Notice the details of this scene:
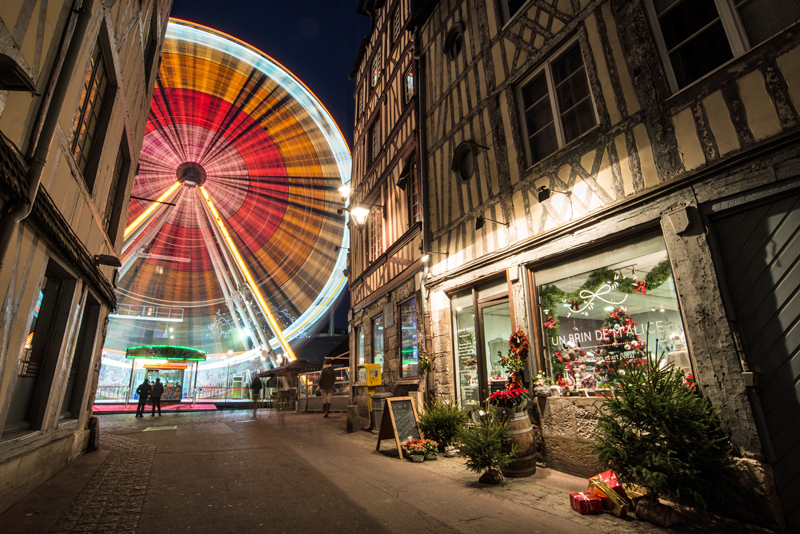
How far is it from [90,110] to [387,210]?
6.82m

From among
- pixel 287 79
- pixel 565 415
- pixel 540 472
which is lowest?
pixel 540 472

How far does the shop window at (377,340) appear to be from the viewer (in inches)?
420

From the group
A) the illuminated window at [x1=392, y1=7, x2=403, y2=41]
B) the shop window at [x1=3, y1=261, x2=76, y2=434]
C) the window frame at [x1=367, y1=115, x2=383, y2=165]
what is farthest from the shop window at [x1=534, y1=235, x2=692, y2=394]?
the illuminated window at [x1=392, y1=7, x2=403, y2=41]

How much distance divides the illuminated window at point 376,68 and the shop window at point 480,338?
910 cm

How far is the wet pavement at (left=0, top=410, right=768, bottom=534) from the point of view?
2848 mm

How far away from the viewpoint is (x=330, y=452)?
19.2 ft

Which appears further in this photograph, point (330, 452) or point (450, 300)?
point (450, 300)

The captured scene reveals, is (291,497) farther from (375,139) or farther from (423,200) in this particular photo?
(375,139)

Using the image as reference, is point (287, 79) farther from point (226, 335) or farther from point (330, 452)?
point (226, 335)

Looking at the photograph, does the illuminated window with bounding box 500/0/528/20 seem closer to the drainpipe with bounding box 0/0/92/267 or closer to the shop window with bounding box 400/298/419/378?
the shop window with bounding box 400/298/419/378

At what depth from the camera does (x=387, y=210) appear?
10.8 m

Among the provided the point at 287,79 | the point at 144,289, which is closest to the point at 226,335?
the point at 144,289

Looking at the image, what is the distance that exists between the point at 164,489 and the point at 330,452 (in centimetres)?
249

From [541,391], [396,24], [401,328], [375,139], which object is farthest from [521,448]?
[396,24]
